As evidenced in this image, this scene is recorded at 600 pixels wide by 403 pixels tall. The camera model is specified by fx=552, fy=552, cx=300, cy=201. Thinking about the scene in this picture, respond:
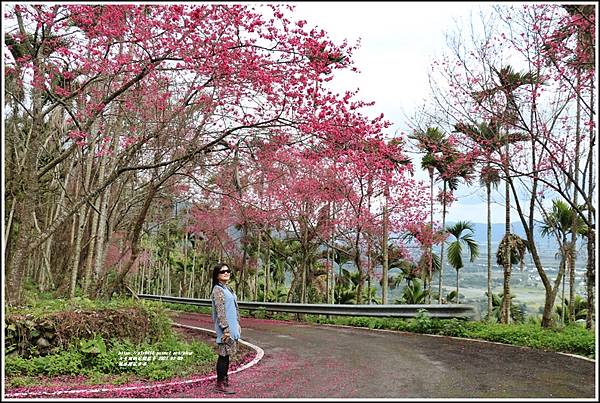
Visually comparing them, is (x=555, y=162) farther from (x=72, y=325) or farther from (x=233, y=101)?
(x=72, y=325)

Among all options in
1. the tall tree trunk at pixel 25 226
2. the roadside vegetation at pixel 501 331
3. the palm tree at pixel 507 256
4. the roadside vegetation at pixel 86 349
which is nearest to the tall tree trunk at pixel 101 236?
the tall tree trunk at pixel 25 226

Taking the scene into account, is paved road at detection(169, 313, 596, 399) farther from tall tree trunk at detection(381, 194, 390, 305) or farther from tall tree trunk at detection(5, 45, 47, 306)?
tall tree trunk at detection(381, 194, 390, 305)

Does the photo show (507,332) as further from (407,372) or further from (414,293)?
(414,293)

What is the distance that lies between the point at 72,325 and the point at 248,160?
Result: 16.6 ft

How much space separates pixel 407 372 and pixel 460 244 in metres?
18.3

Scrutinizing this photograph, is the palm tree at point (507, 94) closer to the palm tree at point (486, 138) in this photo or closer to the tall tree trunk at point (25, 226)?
the palm tree at point (486, 138)

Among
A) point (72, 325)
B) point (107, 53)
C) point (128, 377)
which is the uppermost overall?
point (107, 53)

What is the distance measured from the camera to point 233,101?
32.1 ft

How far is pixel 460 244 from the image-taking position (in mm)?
24969

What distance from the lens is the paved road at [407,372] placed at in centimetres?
650

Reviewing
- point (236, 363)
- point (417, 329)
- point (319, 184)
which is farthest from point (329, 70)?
point (319, 184)

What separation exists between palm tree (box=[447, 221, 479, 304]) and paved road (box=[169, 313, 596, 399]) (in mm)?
14265

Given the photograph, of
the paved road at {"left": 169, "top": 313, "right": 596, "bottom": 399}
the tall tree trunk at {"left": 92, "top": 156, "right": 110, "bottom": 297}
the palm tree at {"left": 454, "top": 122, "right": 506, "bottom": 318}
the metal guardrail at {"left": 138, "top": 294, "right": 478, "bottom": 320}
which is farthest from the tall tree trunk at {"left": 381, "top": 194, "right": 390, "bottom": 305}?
the tall tree trunk at {"left": 92, "top": 156, "right": 110, "bottom": 297}

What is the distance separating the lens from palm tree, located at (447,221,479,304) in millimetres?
24625
